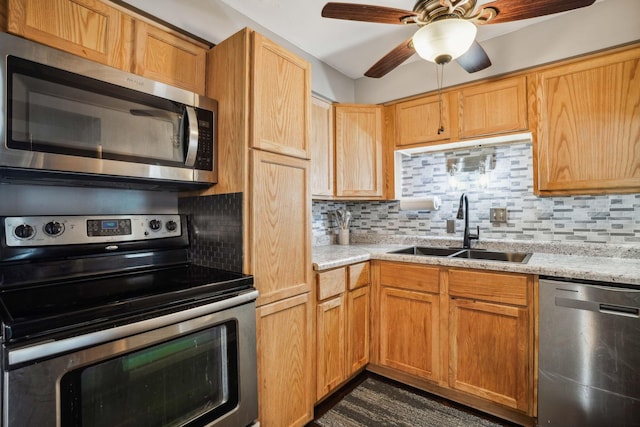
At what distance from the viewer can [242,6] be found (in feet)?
5.86

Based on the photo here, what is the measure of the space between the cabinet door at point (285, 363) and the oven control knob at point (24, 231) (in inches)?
37.3

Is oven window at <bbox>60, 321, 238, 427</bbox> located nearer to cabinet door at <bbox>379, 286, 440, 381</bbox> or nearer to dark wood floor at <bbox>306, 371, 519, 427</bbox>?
dark wood floor at <bbox>306, 371, 519, 427</bbox>

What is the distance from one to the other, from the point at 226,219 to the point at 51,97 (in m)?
0.77

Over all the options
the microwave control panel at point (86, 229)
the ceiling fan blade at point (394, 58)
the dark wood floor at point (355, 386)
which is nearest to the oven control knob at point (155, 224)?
the microwave control panel at point (86, 229)

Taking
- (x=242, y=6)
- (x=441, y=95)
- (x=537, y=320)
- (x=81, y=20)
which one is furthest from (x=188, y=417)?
(x=441, y=95)

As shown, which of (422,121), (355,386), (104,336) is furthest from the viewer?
(422,121)

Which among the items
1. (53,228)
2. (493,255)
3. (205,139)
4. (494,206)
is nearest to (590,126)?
(494,206)

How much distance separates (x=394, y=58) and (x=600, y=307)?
1602mm

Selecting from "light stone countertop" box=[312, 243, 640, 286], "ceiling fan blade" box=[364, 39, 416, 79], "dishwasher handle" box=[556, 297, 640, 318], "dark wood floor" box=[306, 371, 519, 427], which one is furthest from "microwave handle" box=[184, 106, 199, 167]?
"dishwasher handle" box=[556, 297, 640, 318]

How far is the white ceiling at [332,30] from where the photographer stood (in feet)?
5.94

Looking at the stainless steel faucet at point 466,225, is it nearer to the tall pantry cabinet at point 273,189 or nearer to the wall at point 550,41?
the wall at point 550,41

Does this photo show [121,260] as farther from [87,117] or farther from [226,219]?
[87,117]

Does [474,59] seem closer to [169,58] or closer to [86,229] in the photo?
[169,58]

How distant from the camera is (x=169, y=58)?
4.97ft
